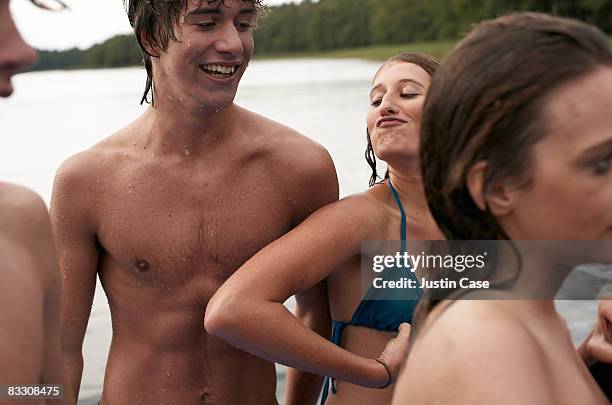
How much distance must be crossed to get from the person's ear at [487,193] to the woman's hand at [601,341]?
1.55ft

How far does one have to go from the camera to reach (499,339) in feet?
4.43

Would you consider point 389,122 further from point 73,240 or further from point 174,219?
point 73,240

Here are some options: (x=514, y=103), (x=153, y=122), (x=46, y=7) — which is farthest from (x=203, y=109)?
(x=514, y=103)

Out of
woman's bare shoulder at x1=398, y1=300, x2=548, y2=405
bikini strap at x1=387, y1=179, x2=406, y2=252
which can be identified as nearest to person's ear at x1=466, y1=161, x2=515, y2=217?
woman's bare shoulder at x1=398, y1=300, x2=548, y2=405

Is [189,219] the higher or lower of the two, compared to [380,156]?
lower

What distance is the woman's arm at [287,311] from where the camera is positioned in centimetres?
252

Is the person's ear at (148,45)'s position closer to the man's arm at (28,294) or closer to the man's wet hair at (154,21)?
the man's wet hair at (154,21)

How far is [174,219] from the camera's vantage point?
9.63 feet

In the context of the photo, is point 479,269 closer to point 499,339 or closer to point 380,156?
point 499,339

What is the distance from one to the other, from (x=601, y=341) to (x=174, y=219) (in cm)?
154

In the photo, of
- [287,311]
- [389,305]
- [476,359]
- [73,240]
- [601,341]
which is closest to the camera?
[476,359]

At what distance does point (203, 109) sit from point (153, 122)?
0.22 meters

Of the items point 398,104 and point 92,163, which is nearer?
point 398,104

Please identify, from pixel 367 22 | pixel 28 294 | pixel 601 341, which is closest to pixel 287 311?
pixel 601 341
